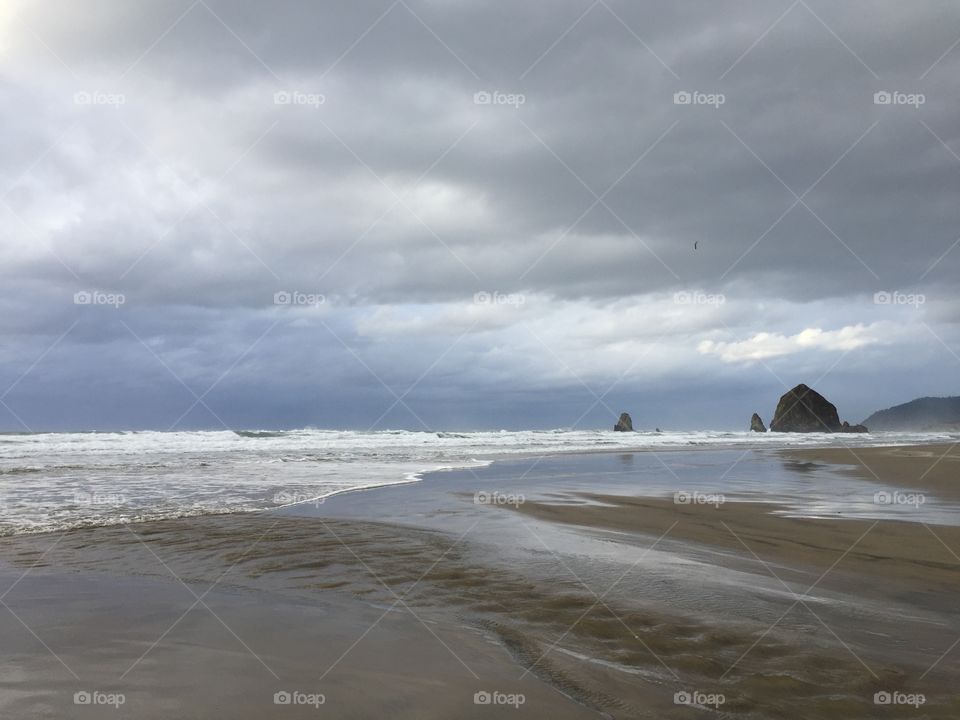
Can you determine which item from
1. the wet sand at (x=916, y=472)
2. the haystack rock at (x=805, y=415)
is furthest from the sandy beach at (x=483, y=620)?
the haystack rock at (x=805, y=415)

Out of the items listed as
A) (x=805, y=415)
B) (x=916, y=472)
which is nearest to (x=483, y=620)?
(x=916, y=472)

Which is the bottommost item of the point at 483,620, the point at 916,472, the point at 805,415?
the point at 916,472

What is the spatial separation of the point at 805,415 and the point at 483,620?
104230 millimetres

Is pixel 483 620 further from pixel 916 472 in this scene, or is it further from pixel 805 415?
pixel 805 415

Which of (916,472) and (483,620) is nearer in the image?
(483,620)

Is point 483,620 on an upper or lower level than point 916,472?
upper

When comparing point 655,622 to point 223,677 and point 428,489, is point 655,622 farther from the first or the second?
point 428,489

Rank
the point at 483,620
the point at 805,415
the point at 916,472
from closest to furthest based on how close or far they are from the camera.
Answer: the point at 483,620 < the point at 916,472 < the point at 805,415

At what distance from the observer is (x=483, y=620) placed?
4703 millimetres

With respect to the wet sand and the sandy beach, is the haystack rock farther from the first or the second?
Result: the sandy beach

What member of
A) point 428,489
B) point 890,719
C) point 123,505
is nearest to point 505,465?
point 428,489

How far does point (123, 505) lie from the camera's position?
36.8 feet

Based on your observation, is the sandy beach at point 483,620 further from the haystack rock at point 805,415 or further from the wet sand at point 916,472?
the haystack rock at point 805,415

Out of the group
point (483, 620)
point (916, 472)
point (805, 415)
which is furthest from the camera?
point (805, 415)
